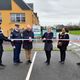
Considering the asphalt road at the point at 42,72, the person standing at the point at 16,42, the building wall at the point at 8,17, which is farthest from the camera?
the building wall at the point at 8,17

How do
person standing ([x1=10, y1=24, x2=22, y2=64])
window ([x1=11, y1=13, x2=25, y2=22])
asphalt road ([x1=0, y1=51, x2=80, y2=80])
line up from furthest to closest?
window ([x1=11, y1=13, x2=25, y2=22])
person standing ([x1=10, y1=24, x2=22, y2=64])
asphalt road ([x1=0, y1=51, x2=80, y2=80])

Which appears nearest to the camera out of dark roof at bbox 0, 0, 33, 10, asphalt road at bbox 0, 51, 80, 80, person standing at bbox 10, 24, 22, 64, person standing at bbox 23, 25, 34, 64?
asphalt road at bbox 0, 51, 80, 80

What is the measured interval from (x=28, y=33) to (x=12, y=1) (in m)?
55.2

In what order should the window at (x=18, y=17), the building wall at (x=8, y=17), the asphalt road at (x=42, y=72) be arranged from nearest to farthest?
1. the asphalt road at (x=42, y=72)
2. the building wall at (x=8, y=17)
3. the window at (x=18, y=17)

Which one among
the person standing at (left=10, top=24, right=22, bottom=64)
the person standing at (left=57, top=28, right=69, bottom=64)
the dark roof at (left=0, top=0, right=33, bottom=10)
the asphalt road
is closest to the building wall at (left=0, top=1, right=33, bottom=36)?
the dark roof at (left=0, top=0, right=33, bottom=10)

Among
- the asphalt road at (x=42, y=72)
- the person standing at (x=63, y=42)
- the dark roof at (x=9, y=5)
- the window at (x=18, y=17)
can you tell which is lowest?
the asphalt road at (x=42, y=72)

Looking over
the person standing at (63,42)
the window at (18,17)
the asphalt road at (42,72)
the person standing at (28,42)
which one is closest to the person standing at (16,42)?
the person standing at (28,42)

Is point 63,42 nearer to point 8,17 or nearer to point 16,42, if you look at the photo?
point 16,42

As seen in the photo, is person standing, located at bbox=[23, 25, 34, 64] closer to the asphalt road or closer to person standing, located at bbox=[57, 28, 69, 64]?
the asphalt road

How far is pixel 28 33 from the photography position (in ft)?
60.4

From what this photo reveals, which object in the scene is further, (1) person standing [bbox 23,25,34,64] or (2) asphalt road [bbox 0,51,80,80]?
(1) person standing [bbox 23,25,34,64]

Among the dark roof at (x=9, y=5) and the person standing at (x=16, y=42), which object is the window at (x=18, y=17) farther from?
the person standing at (x=16, y=42)

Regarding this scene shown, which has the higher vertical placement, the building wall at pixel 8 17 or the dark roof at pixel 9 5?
the dark roof at pixel 9 5

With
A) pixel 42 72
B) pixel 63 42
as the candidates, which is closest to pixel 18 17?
pixel 63 42
